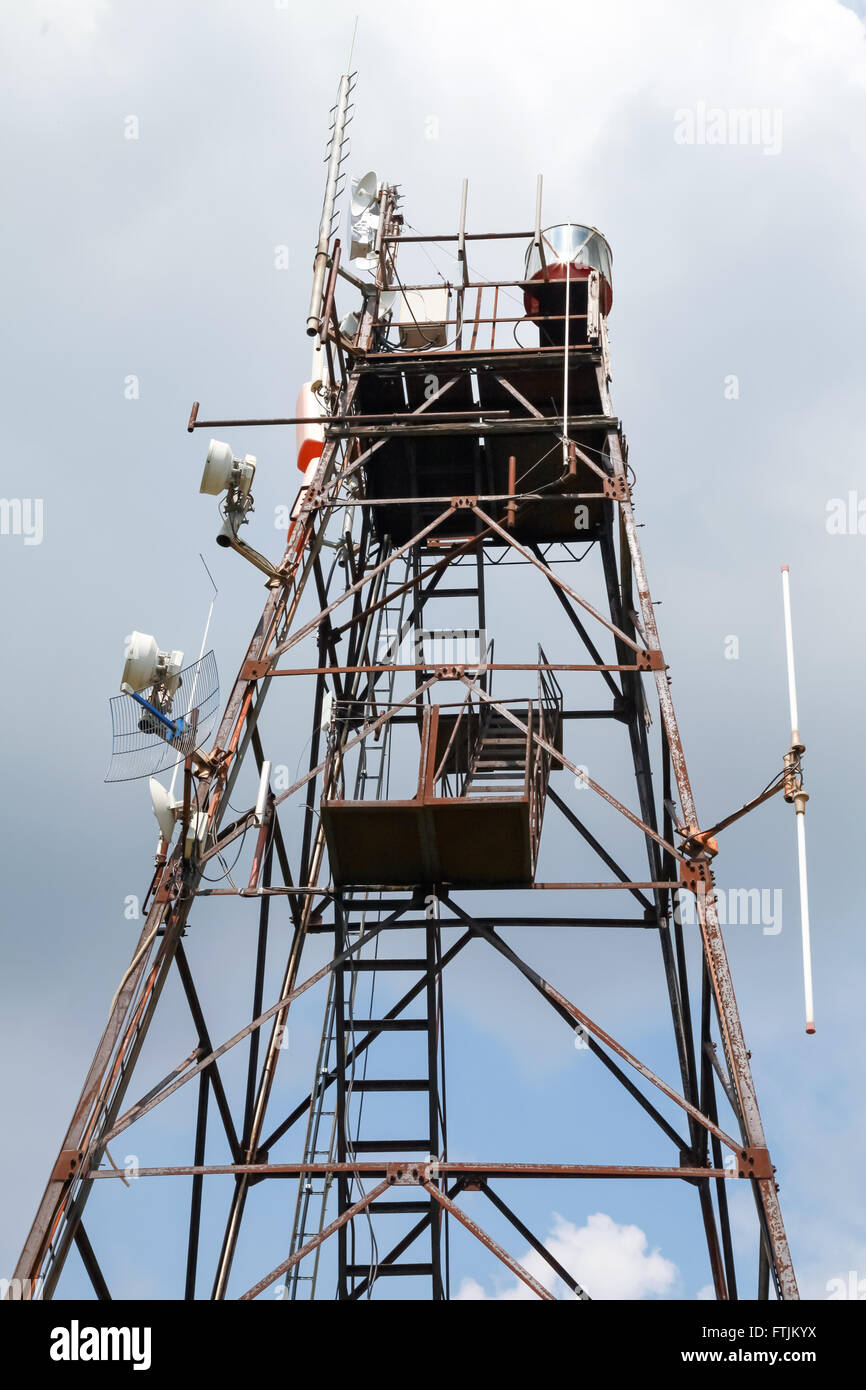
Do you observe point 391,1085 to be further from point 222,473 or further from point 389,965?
point 222,473

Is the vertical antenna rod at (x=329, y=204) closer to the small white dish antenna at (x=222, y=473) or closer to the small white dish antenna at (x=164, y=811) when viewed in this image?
the small white dish antenna at (x=222, y=473)

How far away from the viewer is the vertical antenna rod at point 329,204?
67.4 ft

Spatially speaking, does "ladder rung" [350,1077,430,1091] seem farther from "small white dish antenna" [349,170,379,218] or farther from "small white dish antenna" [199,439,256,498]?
"small white dish antenna" [349,170,379,218]

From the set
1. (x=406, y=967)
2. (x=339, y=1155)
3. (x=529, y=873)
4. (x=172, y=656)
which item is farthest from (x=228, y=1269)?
(x=172, y=656)

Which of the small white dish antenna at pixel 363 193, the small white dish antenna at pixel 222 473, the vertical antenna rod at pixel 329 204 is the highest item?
the small white dish antenna at pixel 363 193

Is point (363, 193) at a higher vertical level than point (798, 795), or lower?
higher

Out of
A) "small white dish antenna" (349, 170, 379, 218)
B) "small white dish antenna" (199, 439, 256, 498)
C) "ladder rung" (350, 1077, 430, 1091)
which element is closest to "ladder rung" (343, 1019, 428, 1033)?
"ladder rung" (350, 1077, 430, 1091)

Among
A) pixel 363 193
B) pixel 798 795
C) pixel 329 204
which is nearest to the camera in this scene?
pixel 798 795

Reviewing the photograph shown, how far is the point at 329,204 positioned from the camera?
21375 mm

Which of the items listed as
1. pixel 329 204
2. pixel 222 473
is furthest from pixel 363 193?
pixel 222 473

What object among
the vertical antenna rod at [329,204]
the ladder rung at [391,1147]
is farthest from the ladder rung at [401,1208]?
the vertical antenna rod at [329,204]

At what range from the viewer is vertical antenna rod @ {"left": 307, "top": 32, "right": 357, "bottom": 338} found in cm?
2055
